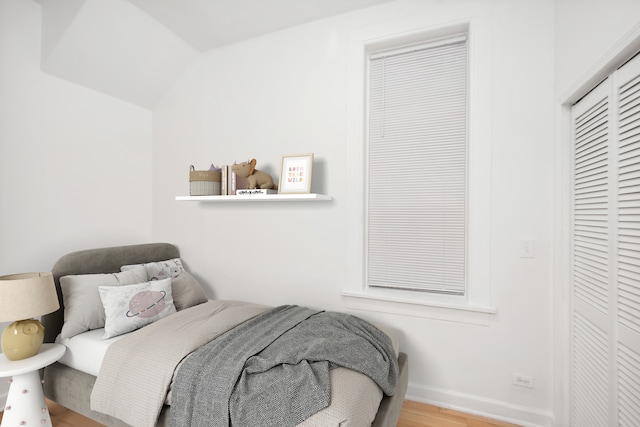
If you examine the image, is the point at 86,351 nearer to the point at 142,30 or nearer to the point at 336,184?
A: the point at 336,184

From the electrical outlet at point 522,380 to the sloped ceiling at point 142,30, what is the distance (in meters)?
2.72

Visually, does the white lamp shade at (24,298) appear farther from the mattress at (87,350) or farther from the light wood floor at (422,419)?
the light wood floor at (422,419)

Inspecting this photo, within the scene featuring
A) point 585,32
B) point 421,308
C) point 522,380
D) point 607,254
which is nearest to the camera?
point 607,254

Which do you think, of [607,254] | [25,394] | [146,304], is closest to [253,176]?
[146,304]

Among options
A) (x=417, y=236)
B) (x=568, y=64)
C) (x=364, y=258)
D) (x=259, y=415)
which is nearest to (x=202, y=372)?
(x=259, y=415)

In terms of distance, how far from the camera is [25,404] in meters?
1.72

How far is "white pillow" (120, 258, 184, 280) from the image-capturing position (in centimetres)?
257

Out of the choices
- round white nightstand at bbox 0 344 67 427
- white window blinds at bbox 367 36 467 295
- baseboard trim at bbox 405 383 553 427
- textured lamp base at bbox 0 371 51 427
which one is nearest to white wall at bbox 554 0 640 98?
white window blinds at bbox 367 36 467 295

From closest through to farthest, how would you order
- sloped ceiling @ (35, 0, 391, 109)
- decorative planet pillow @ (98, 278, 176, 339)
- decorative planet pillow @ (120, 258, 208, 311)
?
decorative planet pillow @ (98, 278, 176, 339) < sloped ceiling @ (35, 0, 391, 109) < decorative planet pillow @ (120, 258, 208, 311)

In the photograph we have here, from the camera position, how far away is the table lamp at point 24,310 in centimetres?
168

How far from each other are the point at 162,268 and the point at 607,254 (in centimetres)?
291

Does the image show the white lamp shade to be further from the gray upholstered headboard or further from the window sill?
the window sill

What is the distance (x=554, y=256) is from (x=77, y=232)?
11.4 feet

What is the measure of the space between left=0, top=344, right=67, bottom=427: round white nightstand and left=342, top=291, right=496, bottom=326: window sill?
1894mm
